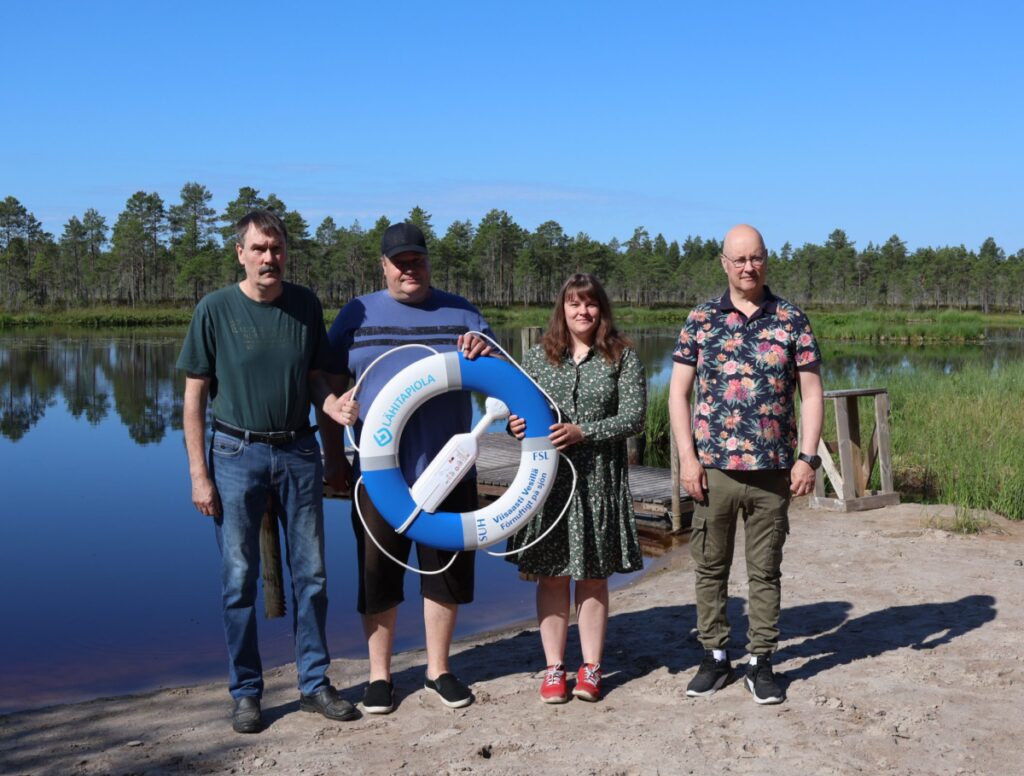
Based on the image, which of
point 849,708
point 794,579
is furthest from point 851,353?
point 849,708

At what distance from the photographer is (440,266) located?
61469mm

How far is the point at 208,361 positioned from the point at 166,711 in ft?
4.36

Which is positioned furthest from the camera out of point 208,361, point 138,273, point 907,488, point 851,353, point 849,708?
point 138,273

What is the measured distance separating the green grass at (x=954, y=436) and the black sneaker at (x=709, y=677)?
10.3ft

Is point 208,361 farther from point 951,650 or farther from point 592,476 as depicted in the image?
point 951,650

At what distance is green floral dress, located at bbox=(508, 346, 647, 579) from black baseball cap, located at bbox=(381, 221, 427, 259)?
619 mm

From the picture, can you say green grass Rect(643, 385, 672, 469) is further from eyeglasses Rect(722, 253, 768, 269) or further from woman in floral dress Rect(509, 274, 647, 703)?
eyeglasses Rect(722, 253, 768, 269)

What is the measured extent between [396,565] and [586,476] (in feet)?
2.17

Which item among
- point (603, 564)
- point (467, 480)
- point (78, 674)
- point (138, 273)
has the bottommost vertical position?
point (78, 674)

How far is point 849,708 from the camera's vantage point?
2.91 meters

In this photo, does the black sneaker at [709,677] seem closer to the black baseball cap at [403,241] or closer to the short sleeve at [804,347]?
the short sleeve at [804,347]

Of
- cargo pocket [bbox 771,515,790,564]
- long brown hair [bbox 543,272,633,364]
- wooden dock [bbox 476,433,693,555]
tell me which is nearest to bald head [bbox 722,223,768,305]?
long brown hair [bbox 543,272,633,364]

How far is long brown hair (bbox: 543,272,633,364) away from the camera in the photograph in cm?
291

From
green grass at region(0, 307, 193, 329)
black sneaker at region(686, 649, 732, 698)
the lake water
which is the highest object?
green grass at region(0, 307, 193, 329)
